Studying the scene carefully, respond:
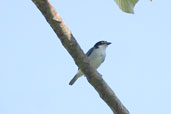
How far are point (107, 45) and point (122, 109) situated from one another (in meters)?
6.66

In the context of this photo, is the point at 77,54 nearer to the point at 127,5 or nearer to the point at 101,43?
the point at 127,5

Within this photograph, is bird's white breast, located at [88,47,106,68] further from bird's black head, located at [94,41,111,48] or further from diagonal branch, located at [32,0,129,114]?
diagonal branch, located at [32,0,129,114]

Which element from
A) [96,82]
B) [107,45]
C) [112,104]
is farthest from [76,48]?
[107,45]

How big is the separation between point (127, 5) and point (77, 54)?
0.71 m

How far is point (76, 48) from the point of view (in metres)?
2.48

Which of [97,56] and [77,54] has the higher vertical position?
[77,54]

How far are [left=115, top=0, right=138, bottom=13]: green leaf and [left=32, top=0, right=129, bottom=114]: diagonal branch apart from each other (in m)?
0.56

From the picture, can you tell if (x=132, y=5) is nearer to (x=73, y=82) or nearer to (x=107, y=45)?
(x=73, y=82)

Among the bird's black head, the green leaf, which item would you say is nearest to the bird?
the bird's black head

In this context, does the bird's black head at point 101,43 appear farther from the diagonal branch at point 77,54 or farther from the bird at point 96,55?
the diagonal branch at point 77,54

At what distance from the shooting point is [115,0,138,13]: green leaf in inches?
74.1

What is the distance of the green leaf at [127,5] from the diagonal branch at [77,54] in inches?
22.2

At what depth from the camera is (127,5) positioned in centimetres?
190

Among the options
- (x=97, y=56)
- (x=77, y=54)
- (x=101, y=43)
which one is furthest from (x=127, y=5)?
(x=101, y=43)
